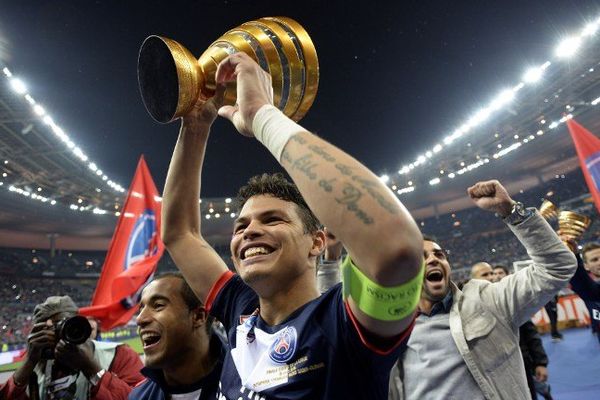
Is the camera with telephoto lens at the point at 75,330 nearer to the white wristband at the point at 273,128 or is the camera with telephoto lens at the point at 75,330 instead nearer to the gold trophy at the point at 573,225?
the white wristband at the point at 273,128

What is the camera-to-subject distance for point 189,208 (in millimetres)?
1749

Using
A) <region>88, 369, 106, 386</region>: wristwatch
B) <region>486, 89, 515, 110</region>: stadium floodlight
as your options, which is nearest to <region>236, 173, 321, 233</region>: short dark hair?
<region>88, 369, 106, 386</region>: wristwatch

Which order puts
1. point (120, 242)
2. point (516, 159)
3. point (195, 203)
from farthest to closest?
point (516, 159) → point (120, 242) → point (195, 203)

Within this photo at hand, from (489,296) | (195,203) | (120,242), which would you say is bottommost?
(489,296)

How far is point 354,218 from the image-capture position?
0.75 meters

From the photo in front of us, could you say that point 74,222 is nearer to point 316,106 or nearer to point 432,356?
point 316,106

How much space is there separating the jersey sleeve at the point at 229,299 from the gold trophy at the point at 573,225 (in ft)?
9.40

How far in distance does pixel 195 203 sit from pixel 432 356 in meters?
1.46

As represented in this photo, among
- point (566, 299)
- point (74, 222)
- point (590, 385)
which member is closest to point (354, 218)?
point (590, 385)

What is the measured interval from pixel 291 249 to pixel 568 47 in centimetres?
1830

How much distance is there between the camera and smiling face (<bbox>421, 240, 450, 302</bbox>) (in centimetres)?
241

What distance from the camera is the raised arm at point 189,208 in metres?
1.67

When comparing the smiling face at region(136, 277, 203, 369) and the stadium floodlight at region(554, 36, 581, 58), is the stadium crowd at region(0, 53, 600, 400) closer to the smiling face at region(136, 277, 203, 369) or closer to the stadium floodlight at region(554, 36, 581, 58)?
the smiling face at region(136, 277, 203, 369)

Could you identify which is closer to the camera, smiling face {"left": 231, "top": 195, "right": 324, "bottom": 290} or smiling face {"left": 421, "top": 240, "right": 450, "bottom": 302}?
smiling face {"left": 231, "top": 195, "right": 324, "bottom": 290}
